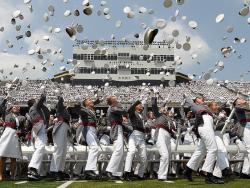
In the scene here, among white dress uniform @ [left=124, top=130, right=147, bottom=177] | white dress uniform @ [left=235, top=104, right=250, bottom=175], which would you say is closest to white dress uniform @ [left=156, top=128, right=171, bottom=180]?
white dress uniform @ [left=124, top=130, right=147, bottom=177]

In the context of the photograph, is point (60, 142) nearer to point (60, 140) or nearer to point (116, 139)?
point (60, 140)

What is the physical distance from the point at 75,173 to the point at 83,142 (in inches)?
44.7

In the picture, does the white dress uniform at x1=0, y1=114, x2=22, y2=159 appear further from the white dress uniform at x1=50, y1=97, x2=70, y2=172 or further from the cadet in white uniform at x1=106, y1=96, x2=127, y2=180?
the cadet in white uniform at x1=106, y1=96, x2=127, y2=180

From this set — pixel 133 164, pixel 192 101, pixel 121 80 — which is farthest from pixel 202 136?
pixel 121 80

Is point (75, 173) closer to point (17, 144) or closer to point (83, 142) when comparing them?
point (83, 142)

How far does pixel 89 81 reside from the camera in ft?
338

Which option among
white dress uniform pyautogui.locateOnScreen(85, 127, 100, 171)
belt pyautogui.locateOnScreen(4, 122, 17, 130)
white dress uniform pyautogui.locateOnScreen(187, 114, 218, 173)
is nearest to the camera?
white dress uniform pyautogui.locateOnScreen(187, 114, 218, 173)

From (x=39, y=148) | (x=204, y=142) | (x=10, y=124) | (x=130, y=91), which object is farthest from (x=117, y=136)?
(x=130, y=91)

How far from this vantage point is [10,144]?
11500 mm

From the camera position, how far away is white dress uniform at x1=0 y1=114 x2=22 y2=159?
1141cm

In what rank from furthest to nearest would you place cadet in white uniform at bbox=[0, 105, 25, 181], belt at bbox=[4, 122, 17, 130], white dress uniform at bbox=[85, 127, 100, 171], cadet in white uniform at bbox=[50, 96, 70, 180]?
1. belt at bbox=[4, 122, 17, 130]
2. cadet in white uniform at bbox=[50, 96, 70, 180]
3. cadet in white uniform at bbox=[0, 105, 25, 181]
4. white dress uniform at bbox=[85, 127, 100, 171]

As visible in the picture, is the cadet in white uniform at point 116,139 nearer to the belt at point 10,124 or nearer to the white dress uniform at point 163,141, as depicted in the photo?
the white dress uniform at point 163,141

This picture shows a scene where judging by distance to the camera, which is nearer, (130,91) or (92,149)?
(92,149)

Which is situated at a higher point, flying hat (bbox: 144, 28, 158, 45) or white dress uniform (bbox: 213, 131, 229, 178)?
flying hat (bbox: 144, 28, 158, 45)
